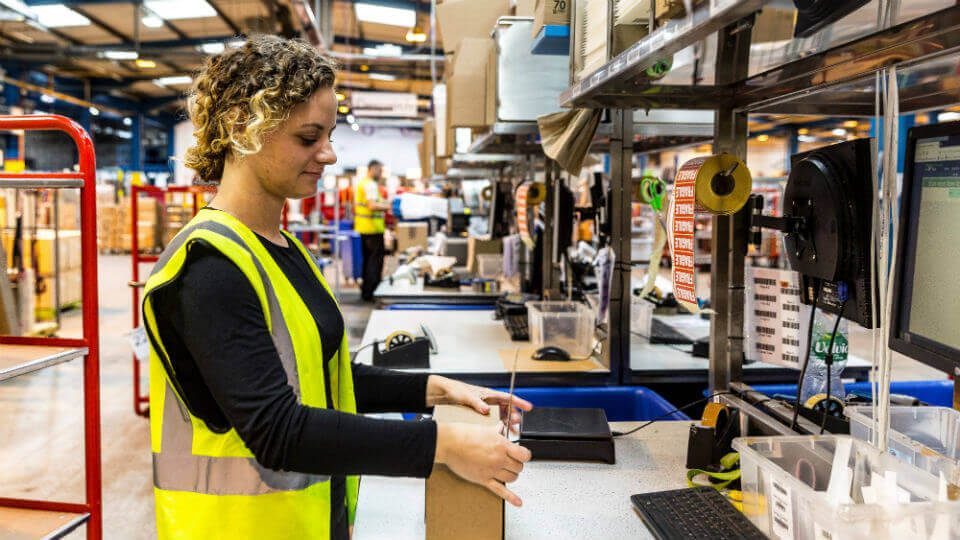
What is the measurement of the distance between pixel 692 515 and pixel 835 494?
1.26ft

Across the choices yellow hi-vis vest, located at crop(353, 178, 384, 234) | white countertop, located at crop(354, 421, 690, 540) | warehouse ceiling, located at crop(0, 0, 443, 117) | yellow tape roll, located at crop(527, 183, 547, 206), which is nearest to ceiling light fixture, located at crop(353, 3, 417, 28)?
warehouse ceiling, located at crop(0, 0, 443, 117)

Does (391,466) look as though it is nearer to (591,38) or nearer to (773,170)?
(591,38)

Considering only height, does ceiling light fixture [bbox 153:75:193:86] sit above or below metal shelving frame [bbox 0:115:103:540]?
above

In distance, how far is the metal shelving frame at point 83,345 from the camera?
167cm

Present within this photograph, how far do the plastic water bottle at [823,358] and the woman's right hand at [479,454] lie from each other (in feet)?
2.90

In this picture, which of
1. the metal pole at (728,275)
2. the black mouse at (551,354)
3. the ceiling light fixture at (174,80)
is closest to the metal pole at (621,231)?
the black mouse at (551,354)

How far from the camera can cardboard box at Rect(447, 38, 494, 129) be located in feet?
10.1

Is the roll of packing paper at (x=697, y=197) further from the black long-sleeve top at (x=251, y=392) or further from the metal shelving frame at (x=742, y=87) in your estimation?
the black long-sleeve top at (x=251, y=392)

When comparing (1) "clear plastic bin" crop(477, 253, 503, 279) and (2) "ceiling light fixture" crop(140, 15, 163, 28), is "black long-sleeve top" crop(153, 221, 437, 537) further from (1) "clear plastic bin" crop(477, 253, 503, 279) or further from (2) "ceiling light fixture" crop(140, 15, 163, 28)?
(2) "ceiling light fixture" crop(140, 15, 163, 28)

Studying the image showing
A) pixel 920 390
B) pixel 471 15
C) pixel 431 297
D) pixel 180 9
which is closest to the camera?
pixel 920 390

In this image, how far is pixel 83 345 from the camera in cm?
175

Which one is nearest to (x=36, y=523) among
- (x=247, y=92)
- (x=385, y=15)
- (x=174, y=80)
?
(x=247, y=92)

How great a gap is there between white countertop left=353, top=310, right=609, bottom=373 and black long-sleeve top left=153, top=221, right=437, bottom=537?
145cm

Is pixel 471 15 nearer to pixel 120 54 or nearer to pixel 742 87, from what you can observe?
pixel 742 87
